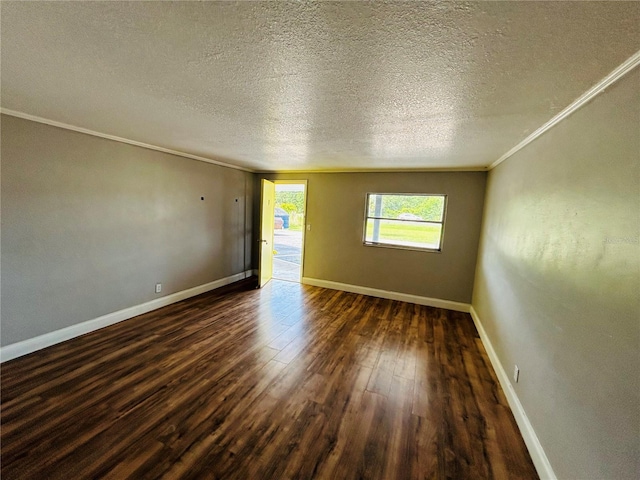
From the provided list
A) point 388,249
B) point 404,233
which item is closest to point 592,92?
point 404,233

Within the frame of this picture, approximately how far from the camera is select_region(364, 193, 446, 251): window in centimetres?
445

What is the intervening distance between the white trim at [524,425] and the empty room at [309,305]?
0.02 m

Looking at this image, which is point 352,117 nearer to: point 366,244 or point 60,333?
point 366,244

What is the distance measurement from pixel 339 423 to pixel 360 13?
Result: 238 centimetres

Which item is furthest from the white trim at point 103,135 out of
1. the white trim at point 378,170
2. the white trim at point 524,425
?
the white trim at point 524,425

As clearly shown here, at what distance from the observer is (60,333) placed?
281 centimetres

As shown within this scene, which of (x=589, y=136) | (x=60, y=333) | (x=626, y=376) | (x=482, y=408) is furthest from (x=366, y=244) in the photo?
(x=60, y=333)

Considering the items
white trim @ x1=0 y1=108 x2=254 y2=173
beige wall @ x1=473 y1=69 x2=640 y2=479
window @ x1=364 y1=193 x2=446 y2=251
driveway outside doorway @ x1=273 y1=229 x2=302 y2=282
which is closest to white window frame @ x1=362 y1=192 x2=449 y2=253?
window @ x1=364 y1=193 x2=446 y2=251

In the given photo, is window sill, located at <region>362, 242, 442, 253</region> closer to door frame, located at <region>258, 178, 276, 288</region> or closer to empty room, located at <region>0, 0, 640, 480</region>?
empty room, located at <region>0, 0, 640, 480</region>

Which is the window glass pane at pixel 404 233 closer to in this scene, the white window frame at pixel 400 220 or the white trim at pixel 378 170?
the white window frame at pixel 400 220

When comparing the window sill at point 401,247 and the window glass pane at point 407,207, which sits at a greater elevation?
the window glass pane at point 407,207

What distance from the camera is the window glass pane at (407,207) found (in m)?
4.43

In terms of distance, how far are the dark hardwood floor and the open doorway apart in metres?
2.83

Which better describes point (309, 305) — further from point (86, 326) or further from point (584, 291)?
point (584, 291)
